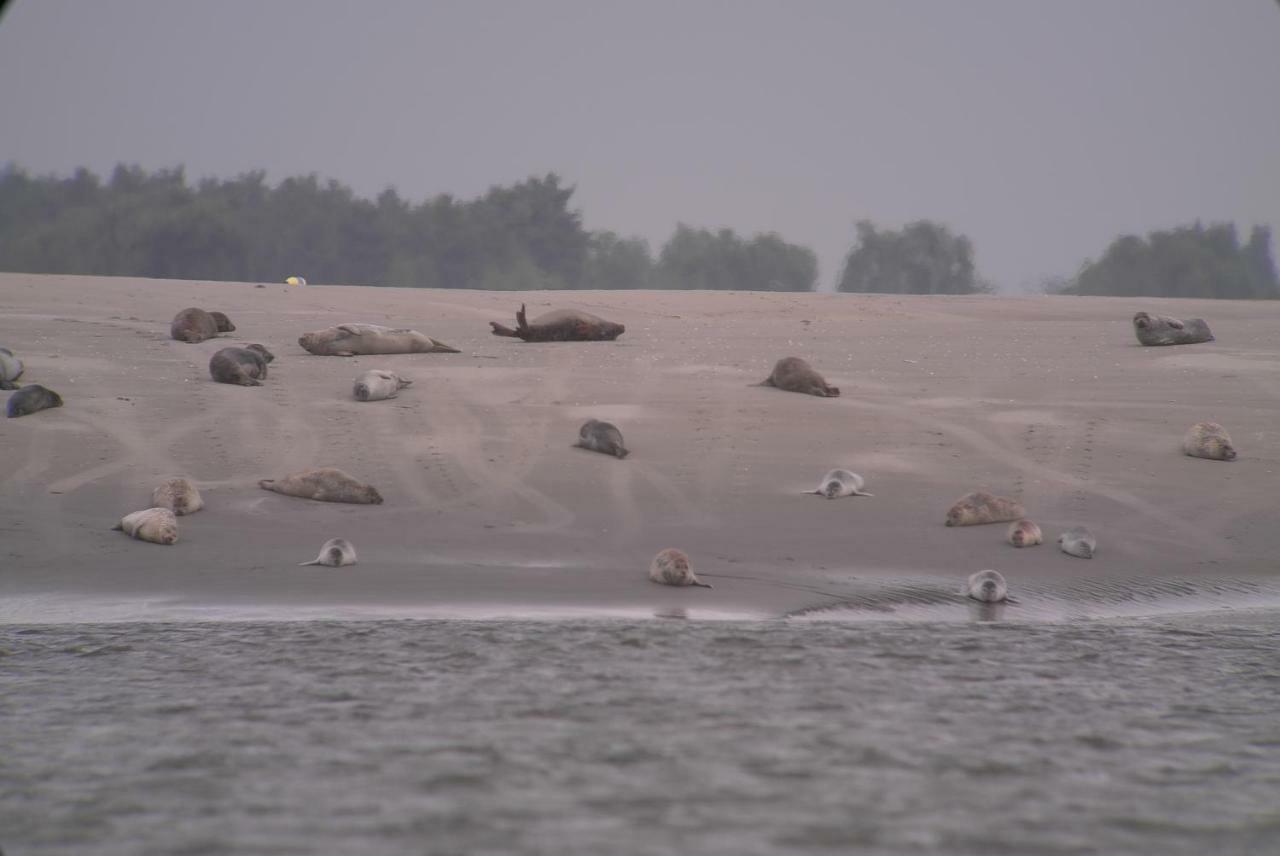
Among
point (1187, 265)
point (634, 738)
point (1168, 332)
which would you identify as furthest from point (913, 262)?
point (634, 738)

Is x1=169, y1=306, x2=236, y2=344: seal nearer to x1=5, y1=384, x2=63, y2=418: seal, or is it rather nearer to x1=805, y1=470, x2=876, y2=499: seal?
x1=5, y1=384, x2=63, y2=418: seal

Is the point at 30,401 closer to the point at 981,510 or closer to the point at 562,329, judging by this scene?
the point at 562,329

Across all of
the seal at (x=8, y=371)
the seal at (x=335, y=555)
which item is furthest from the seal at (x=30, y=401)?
the seal at (x=335, y=555)

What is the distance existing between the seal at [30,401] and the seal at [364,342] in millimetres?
2999

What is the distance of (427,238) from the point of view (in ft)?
137

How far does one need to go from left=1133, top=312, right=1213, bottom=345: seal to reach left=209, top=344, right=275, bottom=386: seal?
812 cm

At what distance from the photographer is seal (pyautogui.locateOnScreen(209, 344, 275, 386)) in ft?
34.1

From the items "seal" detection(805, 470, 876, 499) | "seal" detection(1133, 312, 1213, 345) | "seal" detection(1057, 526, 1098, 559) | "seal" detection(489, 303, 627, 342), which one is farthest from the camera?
"seal" detection(489, 303, 627, 342)

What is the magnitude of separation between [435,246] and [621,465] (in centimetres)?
3420

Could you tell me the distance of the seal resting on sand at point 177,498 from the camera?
7262mm

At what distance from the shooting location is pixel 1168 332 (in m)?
13.1

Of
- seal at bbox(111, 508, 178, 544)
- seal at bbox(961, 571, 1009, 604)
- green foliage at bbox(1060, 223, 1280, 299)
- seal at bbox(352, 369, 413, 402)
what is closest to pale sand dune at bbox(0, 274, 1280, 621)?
seal at bbox(111, 508, 178, 544)

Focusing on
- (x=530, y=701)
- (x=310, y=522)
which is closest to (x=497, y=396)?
(x=310, y=522)

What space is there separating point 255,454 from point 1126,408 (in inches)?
244
